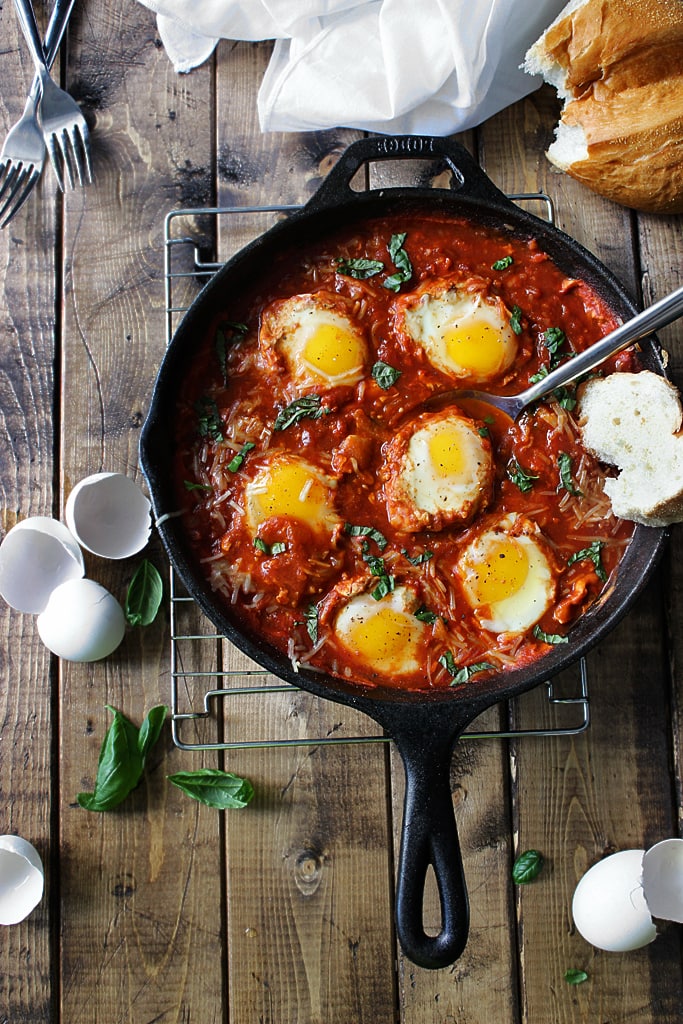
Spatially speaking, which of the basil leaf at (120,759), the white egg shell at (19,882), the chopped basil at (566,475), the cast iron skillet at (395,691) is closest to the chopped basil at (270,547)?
the cast iron skillet at (395,691)

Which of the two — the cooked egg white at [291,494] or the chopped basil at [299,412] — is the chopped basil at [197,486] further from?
the chopped basil at [299,412]

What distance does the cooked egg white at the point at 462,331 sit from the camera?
3.32 meters

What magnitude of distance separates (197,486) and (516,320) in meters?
1.34

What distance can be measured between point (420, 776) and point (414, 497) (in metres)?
0.98

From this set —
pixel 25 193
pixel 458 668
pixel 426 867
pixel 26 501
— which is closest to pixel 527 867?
pixel 426 867

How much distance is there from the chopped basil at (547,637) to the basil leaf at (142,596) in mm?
1445

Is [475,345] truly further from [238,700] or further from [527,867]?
[527,867]

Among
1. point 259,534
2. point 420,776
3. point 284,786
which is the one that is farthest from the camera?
point 284,786

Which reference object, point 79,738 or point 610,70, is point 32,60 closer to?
point 610,70

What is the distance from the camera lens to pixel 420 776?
9.57ft

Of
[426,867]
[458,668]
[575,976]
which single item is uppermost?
[458,668]

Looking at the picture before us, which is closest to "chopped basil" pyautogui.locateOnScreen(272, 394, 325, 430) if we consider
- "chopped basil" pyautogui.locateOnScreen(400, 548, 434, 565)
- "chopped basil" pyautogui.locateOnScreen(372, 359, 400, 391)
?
"chopped basil" pyautogui.locateOnScreen(372, 359, 400, 391)

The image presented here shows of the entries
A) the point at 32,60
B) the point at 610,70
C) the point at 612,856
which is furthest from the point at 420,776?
the point at 32,60

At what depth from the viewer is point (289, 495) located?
3.24 meters
